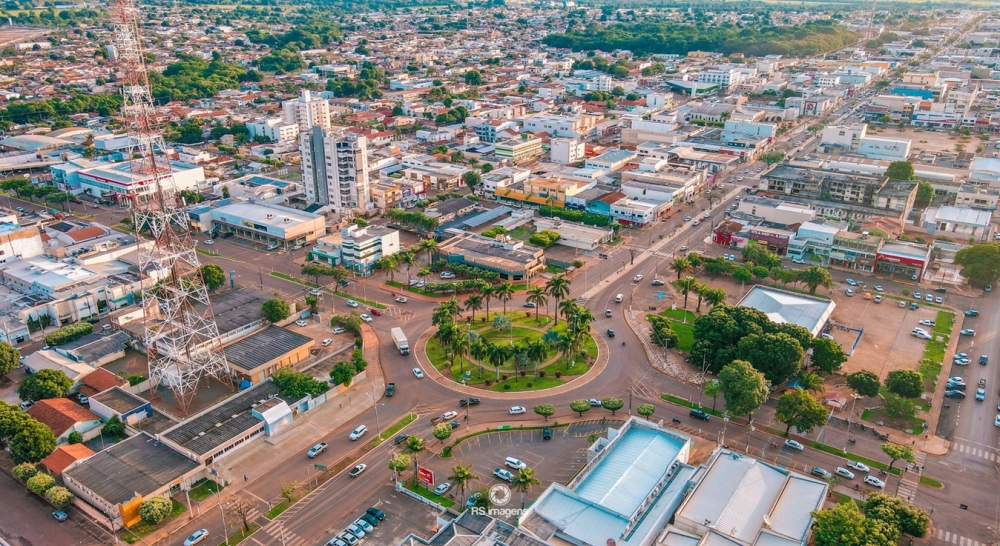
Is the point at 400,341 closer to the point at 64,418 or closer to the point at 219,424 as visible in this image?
the point at 219,424

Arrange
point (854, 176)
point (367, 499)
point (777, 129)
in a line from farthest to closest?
point (777, 129), point (854, 176), point (367, 499)

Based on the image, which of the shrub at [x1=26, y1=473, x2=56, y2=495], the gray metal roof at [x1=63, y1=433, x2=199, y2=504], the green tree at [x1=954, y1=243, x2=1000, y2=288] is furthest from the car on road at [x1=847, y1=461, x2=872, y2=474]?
the shrub at [x1=26, y1=473, x2=56, y2=495]

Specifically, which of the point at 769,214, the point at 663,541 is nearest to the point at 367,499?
the point at 663,541

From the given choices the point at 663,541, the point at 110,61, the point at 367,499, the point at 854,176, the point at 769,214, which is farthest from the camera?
→ the point at 110,61

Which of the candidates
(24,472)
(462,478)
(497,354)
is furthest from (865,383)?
(24,472)

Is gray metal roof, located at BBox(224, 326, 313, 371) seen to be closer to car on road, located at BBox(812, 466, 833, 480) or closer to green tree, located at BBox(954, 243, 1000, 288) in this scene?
car on road, located at BBox(812, 466, 833, 480)

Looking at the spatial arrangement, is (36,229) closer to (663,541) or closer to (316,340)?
(316,340)
